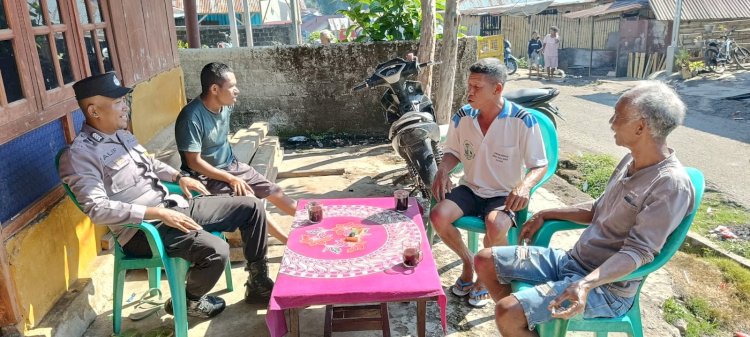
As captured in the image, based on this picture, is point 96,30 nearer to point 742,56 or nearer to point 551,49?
point 551,49

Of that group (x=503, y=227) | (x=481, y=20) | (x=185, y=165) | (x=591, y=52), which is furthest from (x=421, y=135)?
(x=481, y=20)

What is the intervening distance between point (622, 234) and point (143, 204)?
246 centimetres

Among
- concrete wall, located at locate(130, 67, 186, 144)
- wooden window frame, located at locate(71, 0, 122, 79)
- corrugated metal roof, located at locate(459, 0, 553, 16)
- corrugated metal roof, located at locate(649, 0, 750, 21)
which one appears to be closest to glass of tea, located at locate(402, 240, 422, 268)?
wooden window frame, located at locate(71, 0, 122, 79)

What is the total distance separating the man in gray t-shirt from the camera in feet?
10.9

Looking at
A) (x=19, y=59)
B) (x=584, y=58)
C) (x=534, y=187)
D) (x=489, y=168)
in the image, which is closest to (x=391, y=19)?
(x=489, y=168)

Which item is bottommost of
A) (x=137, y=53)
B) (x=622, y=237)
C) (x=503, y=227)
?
(x=503, y=227)

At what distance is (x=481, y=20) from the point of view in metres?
23.0

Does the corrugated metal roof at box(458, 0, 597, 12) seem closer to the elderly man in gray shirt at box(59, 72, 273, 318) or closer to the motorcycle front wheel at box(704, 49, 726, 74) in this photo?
the motorcycle front wheel at box(704, 49, 726, 74)

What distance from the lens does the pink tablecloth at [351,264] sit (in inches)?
86.5

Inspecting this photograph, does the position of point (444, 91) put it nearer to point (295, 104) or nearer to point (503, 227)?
point (295, 104)

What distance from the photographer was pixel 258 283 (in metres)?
3.19

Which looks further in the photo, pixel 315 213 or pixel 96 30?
pixel 96 30

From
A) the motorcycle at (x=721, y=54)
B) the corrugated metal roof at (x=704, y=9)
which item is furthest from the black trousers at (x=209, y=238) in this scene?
the corrugated metal roof at (x=704, y=9)

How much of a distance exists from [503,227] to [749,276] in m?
1.76
